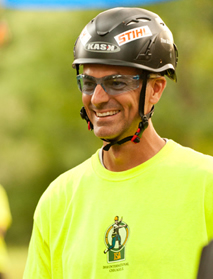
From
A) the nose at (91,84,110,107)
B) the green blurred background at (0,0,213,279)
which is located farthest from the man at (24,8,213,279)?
the green blurred background at (0,0,213,279)

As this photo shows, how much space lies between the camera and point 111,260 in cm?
298

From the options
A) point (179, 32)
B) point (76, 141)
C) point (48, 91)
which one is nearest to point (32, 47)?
point (48, 91)

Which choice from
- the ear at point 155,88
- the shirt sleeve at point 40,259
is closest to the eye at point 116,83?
the ear at point 155,88

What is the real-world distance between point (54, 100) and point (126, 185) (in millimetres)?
12791

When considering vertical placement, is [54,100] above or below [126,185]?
above

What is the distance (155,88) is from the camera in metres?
3.29

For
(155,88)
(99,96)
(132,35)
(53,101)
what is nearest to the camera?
(99,96)

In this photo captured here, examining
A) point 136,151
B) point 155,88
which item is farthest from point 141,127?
point 155,88

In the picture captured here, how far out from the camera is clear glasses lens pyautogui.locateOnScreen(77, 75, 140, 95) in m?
3.08

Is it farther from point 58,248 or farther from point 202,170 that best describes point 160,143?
point 58,248

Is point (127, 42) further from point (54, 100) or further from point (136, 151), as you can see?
point (54, 100)

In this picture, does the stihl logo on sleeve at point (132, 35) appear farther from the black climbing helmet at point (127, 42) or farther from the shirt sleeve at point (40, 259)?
the shirt sleeve at point (40, 259)

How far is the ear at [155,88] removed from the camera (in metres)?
3.25

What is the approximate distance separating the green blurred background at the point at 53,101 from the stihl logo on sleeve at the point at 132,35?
11.1 meters
